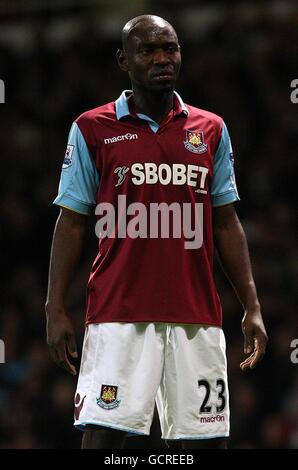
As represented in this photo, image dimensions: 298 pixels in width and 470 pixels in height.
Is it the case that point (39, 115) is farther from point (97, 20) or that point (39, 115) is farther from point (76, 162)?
point (76, 162)

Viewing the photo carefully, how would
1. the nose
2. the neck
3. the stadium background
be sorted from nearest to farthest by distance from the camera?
the nose < the neck < the stadium background

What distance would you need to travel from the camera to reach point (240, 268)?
3.88 metres

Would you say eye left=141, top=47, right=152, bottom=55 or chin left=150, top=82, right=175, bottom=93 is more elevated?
eye left=141, top=47, right=152, bottom=55

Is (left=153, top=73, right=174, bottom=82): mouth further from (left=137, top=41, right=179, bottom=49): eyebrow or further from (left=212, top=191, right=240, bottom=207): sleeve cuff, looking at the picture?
(left=212, top=191, right=240, bottom=207): sleeve cuff

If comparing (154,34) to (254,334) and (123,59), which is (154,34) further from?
(254,334)

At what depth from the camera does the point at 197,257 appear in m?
3.75

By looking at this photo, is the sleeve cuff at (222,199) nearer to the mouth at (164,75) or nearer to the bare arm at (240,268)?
the bare arm at (240,268)

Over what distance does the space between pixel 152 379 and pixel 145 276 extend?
0.33 metres

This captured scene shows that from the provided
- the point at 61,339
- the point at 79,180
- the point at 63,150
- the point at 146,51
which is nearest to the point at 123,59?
the point at 146,51

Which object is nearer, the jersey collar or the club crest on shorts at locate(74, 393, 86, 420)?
the club crest on shorts at locate(74, 393, 86, 420)

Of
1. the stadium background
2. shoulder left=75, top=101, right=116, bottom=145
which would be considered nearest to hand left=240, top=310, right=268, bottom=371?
shoulder left=75, top=101, right=116, bottom=145

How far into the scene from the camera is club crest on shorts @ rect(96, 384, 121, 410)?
3623 millimetres

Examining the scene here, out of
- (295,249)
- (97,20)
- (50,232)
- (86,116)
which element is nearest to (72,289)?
(50,232)

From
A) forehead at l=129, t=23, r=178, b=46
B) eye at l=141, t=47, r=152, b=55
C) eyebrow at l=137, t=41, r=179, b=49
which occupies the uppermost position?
forehead at l=129, t=23, r=178, b=46
